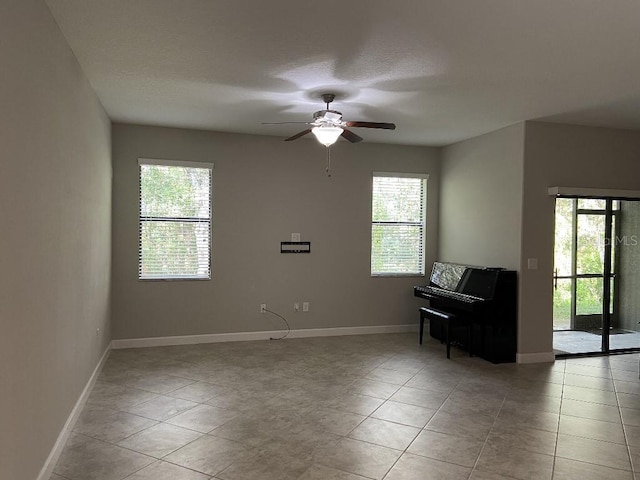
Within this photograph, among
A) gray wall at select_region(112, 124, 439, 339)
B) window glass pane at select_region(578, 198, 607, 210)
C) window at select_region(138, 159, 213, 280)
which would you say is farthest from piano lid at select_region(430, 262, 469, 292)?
window at select_region(138, 159, 213, 280)

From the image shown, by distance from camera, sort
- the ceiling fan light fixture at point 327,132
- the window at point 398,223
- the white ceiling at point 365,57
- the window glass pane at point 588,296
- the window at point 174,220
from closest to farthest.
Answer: the white ceiling at point 365,57 < the ceiling fan light fixture at point 327,132 < the window glass pane at point 588,296 < the window at point 174,220 < the window at point 398,223

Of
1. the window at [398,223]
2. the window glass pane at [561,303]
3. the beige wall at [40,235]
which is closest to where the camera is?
the beige wall at [40,235]

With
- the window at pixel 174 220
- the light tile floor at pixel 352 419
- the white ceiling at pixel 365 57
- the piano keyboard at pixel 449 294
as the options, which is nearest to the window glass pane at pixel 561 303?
the light tile floor at pixel 352 419

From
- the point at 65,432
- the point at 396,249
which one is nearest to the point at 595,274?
the point at 396,249

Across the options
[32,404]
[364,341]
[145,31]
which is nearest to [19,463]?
[32,404]

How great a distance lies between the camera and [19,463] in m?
2.19

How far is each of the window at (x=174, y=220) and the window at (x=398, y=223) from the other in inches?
90.9

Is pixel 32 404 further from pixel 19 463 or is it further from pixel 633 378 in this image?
pixel 633 378

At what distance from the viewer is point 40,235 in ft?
8.21

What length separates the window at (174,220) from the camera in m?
5.78

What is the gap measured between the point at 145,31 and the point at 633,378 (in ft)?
17.3

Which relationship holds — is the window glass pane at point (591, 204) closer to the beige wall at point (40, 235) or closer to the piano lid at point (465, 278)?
the piano lid at point (465, 278)

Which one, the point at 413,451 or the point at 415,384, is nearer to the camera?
the point at 413,451

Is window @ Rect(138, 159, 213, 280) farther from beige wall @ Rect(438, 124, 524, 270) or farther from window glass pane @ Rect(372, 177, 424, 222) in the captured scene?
beige wall @ Rect(438, 124, 524, 270)
